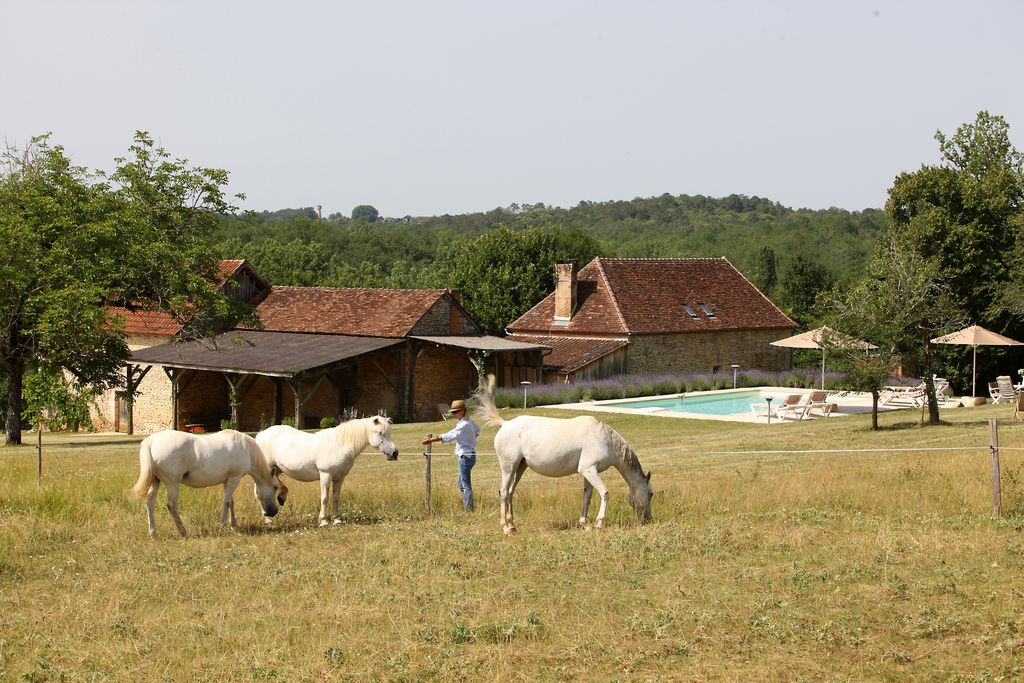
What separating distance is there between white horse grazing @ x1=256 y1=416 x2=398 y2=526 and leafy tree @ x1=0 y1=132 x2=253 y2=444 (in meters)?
15.1

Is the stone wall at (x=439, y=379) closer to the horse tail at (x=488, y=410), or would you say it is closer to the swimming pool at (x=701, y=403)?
the swimming pool at (x=701, y=403)

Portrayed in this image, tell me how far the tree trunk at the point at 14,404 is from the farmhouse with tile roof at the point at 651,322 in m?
18.0

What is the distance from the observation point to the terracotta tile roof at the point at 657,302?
43.6 meters

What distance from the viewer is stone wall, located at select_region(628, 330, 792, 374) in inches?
1686

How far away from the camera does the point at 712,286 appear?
48.8 m

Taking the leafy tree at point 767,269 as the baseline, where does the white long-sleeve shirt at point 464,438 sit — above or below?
below

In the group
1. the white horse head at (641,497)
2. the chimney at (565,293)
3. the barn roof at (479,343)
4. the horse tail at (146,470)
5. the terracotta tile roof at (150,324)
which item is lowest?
the white horse head at (641,497)

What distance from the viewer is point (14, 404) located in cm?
2930

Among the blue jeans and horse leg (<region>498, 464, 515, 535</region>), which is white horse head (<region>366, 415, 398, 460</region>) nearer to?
the blue jeans

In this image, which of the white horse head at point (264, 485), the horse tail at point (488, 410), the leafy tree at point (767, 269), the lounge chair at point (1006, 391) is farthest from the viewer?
the leafy tree at point (767, 269)

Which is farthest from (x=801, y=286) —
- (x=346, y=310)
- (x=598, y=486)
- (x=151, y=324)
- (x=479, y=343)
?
(x=598, y=486)

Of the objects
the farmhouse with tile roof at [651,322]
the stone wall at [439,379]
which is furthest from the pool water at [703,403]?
the stone wall at [439,379]

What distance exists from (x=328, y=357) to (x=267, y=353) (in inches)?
122

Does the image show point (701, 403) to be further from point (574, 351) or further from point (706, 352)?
point (706, 352)
